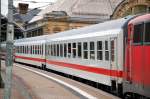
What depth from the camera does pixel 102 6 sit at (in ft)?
351

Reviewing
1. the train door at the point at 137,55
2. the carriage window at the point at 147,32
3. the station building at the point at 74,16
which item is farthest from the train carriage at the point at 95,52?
the station building at the point at 74,16

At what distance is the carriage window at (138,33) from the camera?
1641 centimetres

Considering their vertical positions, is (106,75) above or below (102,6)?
below

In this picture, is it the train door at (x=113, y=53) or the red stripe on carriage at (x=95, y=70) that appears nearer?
the red stripe on carriage at (x=95, y=70)

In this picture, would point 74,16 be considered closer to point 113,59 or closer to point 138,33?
point 113,59

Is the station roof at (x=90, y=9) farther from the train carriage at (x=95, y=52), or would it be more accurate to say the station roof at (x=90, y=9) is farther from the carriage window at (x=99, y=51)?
the carriage window at (x=99, y=51)

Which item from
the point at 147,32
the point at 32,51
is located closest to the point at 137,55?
the point at 147,32

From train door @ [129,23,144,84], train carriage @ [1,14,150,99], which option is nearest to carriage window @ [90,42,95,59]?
train carriage @ [1,14,150,99]

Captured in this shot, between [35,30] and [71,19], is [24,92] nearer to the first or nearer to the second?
[71,19]

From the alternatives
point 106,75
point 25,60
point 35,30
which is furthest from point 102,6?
point 106,75

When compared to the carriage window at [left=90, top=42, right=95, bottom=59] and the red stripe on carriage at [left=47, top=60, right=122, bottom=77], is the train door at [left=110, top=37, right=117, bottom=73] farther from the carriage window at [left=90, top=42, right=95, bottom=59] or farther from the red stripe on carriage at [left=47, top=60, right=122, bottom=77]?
the carriage window at [left=90, top=42, right=95, bottom=59]

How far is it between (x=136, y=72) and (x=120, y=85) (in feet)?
10.6

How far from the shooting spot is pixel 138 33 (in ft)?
55.1

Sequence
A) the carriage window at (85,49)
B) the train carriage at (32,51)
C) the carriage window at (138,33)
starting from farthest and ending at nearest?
the train carriage at (32,51)
the carriage window at (85,49)
the carriage window at (138,33)
